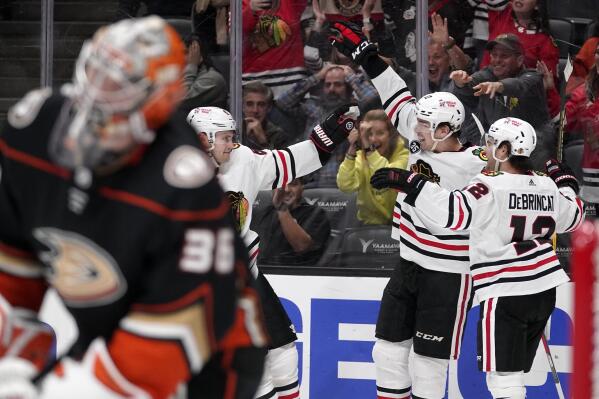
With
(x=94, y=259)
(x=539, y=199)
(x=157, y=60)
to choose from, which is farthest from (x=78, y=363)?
(x=539, y=199)

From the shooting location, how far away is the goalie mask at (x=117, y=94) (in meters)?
1.80

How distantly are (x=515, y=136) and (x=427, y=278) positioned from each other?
0.67 m

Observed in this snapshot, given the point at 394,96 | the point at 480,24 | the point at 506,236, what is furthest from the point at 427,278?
the point at 480,24

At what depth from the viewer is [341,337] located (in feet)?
16.1

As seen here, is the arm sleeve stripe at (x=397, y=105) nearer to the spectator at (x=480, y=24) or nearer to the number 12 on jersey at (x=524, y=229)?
the spectator at (x=480, y=24)

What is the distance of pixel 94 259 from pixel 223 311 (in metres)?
0.23

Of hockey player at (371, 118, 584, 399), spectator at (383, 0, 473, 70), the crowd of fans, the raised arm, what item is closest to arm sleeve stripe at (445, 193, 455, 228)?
hockey player at (371, 118, 584, 399)

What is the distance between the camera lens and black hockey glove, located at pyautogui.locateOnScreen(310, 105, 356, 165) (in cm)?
446

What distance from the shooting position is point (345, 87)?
198 inches

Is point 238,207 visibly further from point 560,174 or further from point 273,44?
point 560,174

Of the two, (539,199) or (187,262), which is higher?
(187,262)

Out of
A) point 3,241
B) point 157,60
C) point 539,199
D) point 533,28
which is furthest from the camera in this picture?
point 533,28

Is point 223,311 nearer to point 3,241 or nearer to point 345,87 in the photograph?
point 3,241

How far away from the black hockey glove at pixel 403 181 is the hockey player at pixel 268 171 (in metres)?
0.25
